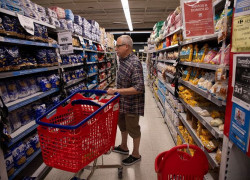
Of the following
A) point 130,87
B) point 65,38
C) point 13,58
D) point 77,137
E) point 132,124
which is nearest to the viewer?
point 77,137

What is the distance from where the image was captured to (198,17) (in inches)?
61.2

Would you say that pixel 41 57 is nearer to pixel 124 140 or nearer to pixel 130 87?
pixel 130 87

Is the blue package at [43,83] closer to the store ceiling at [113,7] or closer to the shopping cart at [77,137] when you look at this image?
the shopping cart at [77,137]

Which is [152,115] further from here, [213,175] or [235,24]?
[235,24]

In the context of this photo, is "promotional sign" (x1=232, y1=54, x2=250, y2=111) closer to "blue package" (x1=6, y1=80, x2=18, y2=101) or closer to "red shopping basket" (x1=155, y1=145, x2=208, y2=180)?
"red shopping basket" (x1=155, y1=145, x2=208, y2=180)

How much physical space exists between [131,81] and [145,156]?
132cm

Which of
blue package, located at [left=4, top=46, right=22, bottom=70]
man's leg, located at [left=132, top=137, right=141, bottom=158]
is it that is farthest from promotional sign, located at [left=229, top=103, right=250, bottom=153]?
blue package, located at [left=4, top=46, right=22, bottom=70]

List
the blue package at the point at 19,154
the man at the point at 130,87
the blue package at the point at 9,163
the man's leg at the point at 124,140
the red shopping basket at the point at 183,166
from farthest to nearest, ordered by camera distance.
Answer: the man's leg at the point at 124,140 < the man at the point at 130,87 < the blue package at the point at 19,154 < the blue package at the point at 9,163 < the red shopping basket at the point at 183,166

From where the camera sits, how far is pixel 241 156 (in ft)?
3.89

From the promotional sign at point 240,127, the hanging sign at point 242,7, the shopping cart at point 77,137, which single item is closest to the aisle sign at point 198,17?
the hanging sign at point 242,7

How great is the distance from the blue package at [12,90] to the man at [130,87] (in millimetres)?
1267

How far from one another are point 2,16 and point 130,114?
189 cm

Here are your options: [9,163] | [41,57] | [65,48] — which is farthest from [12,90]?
[65,48]

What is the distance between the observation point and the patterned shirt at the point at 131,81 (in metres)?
2.03
